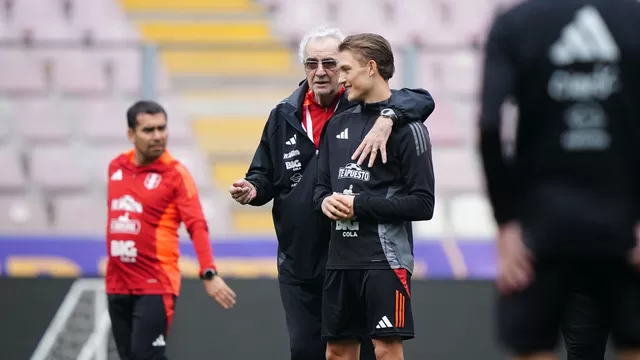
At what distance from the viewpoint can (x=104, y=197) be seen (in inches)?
359

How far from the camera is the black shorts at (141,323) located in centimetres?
569

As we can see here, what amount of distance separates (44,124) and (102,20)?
4.87ft

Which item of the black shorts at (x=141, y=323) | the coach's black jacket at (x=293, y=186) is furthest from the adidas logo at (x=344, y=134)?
the black shorts at (x=141, y=323)

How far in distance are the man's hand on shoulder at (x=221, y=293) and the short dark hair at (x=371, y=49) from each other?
168 cm

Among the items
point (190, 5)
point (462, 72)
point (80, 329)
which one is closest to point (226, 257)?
point (80, 329)

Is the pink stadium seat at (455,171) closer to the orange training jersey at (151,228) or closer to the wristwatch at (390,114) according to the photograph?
the orange training jersey at (151,228)

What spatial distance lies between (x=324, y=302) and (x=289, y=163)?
0.78 m

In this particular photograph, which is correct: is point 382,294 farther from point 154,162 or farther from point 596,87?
point 154,162

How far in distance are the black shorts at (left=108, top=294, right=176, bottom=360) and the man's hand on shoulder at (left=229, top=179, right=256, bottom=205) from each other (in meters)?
1.20

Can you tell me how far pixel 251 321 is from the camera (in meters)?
7.40

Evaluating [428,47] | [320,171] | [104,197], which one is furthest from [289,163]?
[104,197]

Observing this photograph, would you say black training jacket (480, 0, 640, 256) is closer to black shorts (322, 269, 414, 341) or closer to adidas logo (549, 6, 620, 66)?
adidas logo (549, 6, 620, 66)

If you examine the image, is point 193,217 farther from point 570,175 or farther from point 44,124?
point 44,124

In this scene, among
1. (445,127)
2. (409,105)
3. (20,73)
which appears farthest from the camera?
(20,73)
